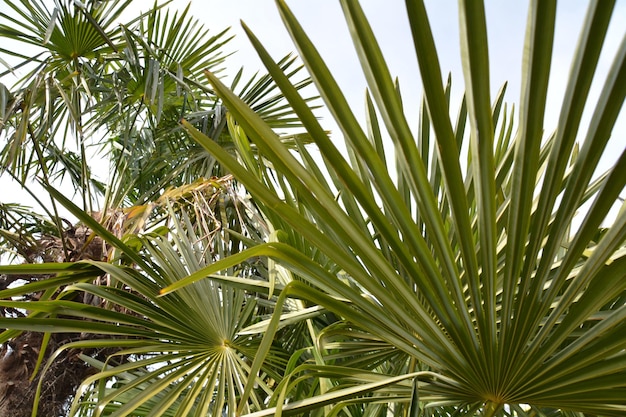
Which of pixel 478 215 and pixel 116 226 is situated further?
pixel 116 226

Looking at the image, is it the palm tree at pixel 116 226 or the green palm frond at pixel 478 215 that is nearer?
the green palm frond at pixel 478 215

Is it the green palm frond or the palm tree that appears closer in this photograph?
the green palm frond

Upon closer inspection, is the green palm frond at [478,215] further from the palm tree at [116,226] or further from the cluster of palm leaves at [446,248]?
the palm tree at [116,226]

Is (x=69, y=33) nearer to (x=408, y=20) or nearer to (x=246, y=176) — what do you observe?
(x=246, y=176)

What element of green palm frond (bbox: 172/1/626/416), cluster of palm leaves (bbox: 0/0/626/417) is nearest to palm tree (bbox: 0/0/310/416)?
cluster of palm leaves (bbox: 0/0/626/417)

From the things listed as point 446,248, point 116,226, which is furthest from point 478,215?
point 116,226

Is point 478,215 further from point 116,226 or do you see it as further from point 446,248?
point 116,226

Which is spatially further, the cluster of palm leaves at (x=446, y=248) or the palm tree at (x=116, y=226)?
the palm tree at (x=116, y=226)

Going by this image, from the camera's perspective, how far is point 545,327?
955 millimetres

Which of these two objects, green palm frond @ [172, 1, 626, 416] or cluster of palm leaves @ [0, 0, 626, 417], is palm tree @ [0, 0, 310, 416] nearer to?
cluster of palm leaves @ [0, 0, 626, 417]

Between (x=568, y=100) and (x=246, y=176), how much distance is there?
1.47ft

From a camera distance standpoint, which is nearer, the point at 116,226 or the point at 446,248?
the point at 446,248

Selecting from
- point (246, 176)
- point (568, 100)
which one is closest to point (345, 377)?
point (246, 176)

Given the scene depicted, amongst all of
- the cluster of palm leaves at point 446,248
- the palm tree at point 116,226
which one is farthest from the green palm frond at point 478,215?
the palm tree at point 116,226
